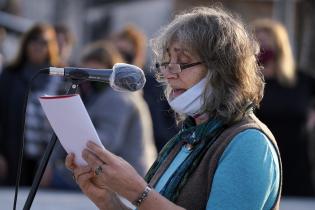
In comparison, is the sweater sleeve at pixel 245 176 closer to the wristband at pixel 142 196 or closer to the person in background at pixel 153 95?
the wristband at pixel 142 196

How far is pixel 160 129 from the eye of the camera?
693 centimetres

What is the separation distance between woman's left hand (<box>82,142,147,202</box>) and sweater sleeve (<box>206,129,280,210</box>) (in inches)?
8.5

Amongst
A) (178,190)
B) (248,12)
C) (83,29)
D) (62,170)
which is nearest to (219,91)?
(178,190)

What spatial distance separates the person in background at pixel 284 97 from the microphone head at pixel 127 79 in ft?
12.3

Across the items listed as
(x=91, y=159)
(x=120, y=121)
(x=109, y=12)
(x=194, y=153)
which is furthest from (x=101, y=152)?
(x=109, y=12)

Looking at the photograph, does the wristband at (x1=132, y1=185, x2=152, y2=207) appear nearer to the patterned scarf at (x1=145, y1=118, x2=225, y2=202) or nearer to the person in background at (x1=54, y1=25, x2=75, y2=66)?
the patterned scarf at (x1=145, y1=118, x2=225, y2=202)

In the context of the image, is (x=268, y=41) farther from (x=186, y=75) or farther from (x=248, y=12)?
(x=248, y=12)

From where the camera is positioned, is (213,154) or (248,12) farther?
(248,12)

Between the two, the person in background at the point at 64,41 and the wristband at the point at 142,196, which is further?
the person in background at the point at 64,41

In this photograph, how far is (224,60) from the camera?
2.97m

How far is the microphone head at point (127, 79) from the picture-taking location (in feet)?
9.65

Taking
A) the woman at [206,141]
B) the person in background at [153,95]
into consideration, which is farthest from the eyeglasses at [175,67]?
the person in background at [153,95]

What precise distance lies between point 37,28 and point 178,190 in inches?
183

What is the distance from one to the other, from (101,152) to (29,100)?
4.23 metres
